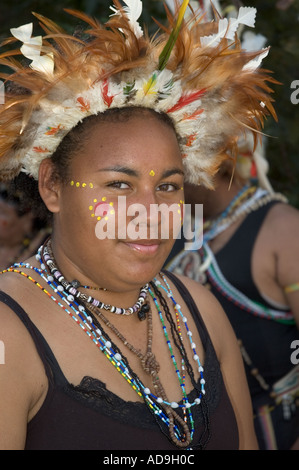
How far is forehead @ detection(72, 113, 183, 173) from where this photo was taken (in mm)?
2176

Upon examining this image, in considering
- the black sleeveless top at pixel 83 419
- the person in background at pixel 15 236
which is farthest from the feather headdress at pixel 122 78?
the person in background at pixel 15 236

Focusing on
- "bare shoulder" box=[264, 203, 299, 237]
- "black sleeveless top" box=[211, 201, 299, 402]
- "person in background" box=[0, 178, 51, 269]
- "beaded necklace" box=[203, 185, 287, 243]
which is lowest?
"person in background" box=[0, 178, 51, 269]

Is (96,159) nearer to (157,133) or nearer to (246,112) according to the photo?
(157,133)

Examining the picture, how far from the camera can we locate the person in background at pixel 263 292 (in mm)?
3385

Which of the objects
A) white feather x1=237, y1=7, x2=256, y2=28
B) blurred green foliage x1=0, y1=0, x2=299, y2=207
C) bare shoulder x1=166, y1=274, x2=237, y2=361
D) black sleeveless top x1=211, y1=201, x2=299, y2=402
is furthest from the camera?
blurred green foliage x1=0, y1=0, x2=299, y2=207

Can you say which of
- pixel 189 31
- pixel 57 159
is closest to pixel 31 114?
pixel 57 159

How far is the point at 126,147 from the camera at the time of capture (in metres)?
2.18

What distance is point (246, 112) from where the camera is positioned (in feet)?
8.46

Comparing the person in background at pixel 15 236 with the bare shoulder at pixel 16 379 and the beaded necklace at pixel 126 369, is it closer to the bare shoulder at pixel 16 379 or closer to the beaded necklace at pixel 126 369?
the beaded necklace at pixel 126 369

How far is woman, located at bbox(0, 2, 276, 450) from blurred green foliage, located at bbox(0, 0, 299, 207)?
1530 millimetres

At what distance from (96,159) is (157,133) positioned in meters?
0.22

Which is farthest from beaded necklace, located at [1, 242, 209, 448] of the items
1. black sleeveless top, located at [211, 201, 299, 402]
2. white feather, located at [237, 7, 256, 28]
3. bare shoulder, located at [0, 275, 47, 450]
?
black sleeveless top, located at [211, 201, 299, 402]

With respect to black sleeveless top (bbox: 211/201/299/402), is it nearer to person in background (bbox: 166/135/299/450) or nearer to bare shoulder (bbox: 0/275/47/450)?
person in background (bbox: 166/135/299/450)
